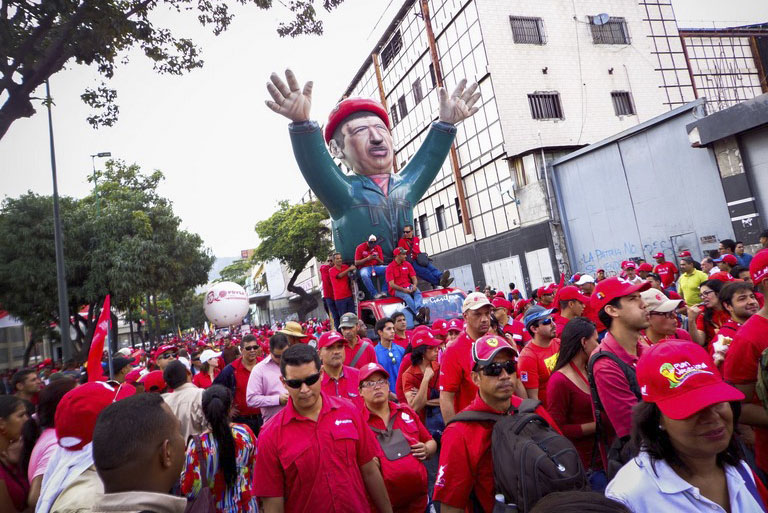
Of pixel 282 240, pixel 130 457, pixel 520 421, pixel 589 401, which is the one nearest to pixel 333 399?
pixel 520 421

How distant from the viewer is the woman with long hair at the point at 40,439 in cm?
271

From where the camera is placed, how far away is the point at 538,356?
373cm

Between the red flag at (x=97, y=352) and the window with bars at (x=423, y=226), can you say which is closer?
the red flag at (x=97, y=352)

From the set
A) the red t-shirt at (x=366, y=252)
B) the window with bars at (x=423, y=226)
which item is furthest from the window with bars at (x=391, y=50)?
the red t-shirt at (x=366, y=252)

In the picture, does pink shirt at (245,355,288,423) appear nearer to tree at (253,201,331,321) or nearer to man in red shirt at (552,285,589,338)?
man in red shirt at (552,285,589,338)

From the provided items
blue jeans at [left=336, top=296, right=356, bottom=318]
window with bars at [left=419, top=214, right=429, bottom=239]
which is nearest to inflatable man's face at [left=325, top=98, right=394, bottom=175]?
blue jeans at [left=336, top=296, right=356, bottom=318]

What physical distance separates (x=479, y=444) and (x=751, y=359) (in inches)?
53.9

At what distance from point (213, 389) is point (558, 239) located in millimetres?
15287

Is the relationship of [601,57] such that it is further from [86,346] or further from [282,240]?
[86,346]

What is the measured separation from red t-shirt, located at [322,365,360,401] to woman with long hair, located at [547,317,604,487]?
4.73ft

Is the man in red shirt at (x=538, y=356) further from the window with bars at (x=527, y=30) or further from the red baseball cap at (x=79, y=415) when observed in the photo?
the window with bars at (x=527, y=30)

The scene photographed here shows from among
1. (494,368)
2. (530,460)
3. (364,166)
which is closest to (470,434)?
(494,368)

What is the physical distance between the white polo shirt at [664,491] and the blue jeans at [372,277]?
6.98m

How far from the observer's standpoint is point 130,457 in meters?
1.62
